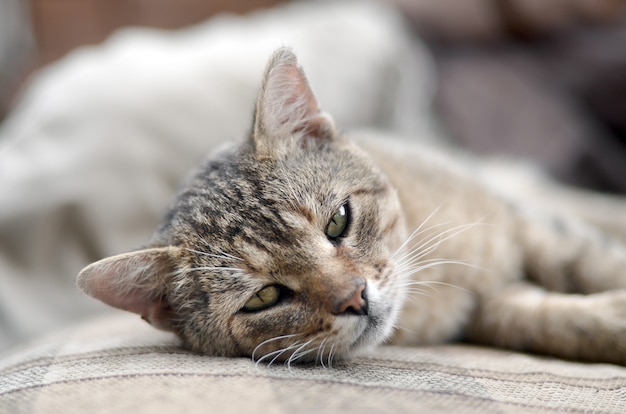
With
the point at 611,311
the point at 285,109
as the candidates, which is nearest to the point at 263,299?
the point at 285,109

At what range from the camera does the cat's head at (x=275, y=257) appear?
137cm

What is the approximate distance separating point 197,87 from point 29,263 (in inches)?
40.9

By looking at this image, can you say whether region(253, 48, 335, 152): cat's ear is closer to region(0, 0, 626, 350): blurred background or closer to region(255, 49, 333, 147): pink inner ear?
region(255, 49, 333, 147): pink inner ear

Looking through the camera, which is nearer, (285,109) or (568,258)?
(285,109)

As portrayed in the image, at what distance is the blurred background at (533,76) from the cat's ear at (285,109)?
1.59 m

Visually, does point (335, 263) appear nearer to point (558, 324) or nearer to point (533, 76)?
point (558, 324)

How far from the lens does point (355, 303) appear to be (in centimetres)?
134

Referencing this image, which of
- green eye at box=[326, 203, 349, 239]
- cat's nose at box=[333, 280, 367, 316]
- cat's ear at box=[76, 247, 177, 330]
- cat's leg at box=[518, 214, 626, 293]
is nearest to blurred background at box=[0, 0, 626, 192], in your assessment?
cat's leg at box=[518, 214, 626, 293]

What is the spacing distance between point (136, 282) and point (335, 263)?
1.85 ft

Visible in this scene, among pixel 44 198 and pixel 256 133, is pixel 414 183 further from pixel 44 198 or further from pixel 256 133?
pixel 44 198

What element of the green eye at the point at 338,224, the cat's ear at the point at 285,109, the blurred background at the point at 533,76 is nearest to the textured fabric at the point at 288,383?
the green eye at the point at 338,224

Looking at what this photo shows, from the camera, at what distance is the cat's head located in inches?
53.8

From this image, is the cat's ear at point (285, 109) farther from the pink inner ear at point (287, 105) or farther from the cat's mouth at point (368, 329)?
the cat's mouth at point (368, 329)

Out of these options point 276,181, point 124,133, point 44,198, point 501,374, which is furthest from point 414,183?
point 44,198
